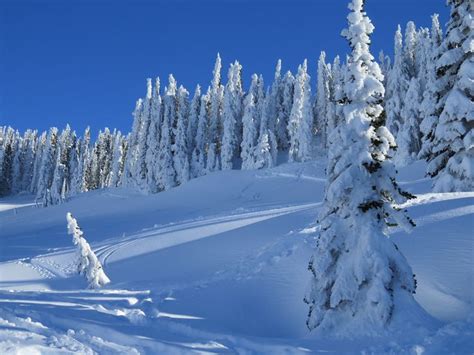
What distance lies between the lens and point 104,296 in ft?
50.2

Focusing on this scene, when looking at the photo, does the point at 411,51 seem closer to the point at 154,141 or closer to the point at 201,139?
the point at 201,139

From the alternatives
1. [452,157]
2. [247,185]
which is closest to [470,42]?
[452,157]


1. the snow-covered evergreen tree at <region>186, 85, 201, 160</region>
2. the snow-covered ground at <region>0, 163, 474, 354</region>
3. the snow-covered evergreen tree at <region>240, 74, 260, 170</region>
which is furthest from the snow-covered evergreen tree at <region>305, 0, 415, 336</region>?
the snow-covered evergreen tree at <region>186, 85, 201, 160</region>

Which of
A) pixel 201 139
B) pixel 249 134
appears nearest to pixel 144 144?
pixel 201 139

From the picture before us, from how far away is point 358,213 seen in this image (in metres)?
11.0

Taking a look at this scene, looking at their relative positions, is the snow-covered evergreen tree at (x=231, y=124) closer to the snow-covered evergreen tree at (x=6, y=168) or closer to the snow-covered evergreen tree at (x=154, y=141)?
the snow-covered evergreen tree at (x=154, y=141)

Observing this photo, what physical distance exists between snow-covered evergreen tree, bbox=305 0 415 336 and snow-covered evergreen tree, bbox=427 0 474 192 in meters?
9.65

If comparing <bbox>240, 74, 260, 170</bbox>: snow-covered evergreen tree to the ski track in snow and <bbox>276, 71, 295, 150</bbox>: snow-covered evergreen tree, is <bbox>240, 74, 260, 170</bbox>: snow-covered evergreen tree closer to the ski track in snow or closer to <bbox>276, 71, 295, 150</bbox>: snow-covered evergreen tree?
<bbox>276, 71, 295, 150</bbox>: snow-covered evergreen tree

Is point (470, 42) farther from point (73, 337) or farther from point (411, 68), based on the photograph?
point (411, 68)

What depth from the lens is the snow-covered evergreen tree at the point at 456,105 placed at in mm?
19000

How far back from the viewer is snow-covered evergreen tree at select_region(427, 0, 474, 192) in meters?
19.0

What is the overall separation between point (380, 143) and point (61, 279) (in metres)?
19.2

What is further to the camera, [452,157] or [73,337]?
[452,157]

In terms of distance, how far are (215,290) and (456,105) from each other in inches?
502
